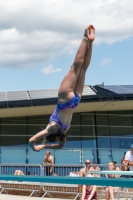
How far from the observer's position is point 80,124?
20.8 metres

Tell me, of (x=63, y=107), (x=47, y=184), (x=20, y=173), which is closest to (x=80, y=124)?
(x=20, y=173)

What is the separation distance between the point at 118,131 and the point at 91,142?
171cm

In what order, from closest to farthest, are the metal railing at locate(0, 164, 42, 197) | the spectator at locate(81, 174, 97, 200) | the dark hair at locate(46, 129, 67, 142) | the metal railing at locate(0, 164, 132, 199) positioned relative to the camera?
1. the dark hair at locate(46, 129, 67, 142)
2. the spectator at locate(81, 174, 97, 200)
3. the metal railing at locate(0, 164, 132, 199)
4. the metal railing at locate(0, 164, 42, 197)

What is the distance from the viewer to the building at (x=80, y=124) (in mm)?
18375

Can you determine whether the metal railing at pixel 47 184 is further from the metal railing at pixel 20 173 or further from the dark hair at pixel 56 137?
the dark hair at pixel 56 137

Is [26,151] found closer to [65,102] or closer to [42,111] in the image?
[42,111]

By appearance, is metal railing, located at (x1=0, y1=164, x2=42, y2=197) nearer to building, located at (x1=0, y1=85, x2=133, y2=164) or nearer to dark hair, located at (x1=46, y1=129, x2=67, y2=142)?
building, located at (x1=0, y1=85, x2=133, y2=164)

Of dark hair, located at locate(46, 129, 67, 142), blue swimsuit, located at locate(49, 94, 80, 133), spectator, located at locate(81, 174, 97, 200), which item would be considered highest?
blue swimsuit, located at locate(49, 94, 80, 133)

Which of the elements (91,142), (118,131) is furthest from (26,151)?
(118,131)

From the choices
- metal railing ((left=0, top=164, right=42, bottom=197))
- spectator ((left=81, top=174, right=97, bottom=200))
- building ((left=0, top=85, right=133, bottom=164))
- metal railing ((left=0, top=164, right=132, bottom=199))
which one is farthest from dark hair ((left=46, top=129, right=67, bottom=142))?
building ((left=0, top=85, right=133, bottom=164))

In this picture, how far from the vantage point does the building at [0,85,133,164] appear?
18.4 meters

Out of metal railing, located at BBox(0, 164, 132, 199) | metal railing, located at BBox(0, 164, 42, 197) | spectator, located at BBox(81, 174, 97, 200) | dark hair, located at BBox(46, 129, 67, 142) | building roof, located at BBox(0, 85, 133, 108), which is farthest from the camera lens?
building roof, located at BBox(0, 85, 133, 108)

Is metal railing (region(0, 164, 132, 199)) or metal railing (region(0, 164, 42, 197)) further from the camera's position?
metal railing (region(0, 164, 42, 197))

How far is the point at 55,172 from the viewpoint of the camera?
13430 mm
